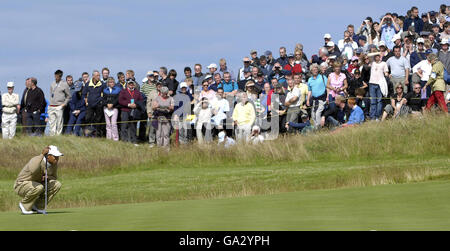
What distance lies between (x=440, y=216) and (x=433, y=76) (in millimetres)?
14602

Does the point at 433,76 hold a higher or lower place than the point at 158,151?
higher

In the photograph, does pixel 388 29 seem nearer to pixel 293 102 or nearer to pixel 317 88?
pixel 317 88

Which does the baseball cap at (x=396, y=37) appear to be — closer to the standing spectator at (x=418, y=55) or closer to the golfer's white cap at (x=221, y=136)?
the standing spectator at (x=418, y=55)

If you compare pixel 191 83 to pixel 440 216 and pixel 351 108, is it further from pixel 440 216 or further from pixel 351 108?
pixel 440 216

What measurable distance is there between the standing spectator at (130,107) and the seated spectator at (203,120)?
2.52 meters

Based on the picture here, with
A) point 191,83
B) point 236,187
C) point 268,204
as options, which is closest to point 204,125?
point 191,83

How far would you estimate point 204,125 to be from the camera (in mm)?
31891

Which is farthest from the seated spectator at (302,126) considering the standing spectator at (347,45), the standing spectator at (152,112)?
the standing spectator at (152,112)

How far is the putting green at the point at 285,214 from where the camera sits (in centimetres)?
1434

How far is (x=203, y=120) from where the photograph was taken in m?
31.7

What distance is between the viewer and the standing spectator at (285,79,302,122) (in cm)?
3039

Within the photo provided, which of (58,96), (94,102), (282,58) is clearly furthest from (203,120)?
(58,96)

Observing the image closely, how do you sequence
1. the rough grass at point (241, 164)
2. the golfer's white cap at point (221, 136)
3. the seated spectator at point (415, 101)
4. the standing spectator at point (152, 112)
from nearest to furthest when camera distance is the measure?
the rough grass at point (241, 164)
the seated spectator at point (415, 101)
the golfer's white cap at point (221, 136)
the standing spectator at point (152, 112)

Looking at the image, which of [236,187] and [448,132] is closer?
[236,187]
